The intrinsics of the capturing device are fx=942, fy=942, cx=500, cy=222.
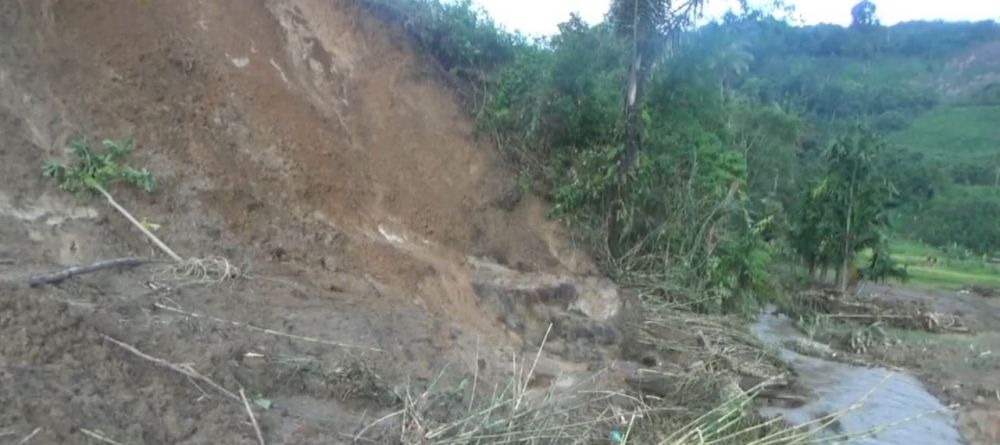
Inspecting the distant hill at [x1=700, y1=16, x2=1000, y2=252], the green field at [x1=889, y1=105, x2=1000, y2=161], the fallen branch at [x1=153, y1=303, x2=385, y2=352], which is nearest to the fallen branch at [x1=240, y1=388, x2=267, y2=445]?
the fallen branch at [x1=153, y1=303, x2=385, y2=352]

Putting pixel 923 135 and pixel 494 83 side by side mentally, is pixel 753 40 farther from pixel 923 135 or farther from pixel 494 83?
pixel 923 135

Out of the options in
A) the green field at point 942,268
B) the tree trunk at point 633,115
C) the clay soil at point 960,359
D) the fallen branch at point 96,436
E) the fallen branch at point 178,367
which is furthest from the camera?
the green field at point 942,268

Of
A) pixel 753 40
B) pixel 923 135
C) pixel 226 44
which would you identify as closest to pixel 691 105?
pixel 753 40

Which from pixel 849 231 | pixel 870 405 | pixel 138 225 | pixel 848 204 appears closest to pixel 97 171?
pixel 138 225

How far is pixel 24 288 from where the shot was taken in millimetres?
5684

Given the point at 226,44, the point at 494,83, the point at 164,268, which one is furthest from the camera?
the point at 494,83

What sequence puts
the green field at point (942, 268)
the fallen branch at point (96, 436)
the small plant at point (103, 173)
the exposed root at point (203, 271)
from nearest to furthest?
the fallen branch at point (96, 436)
the exposed root at point (203, 271)
the small plant at point (103, 173)
the green field at point (942, 268)

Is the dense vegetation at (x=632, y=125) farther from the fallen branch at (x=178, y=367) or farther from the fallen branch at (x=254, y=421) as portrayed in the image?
the fallen branch at (x=254, y=421)

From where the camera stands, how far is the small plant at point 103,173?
318 inches

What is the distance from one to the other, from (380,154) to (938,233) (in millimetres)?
48324

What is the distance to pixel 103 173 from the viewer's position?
27.2 ft

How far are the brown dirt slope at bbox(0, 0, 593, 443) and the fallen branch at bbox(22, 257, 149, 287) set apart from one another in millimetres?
77

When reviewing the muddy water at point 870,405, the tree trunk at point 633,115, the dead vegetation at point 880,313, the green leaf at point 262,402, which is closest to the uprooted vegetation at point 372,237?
the green leaf at point 262,402

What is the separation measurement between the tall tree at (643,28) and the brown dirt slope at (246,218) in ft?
7.59
